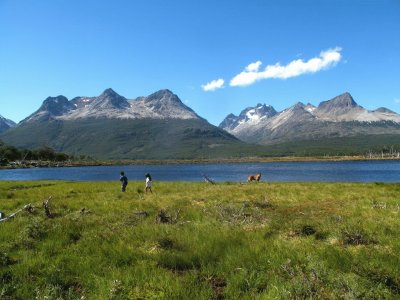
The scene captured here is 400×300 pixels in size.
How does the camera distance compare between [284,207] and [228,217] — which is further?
[284,207]

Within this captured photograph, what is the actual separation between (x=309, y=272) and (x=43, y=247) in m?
9.14

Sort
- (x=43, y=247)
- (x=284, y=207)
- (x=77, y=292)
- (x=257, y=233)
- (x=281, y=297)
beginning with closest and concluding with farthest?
(x=281, y=297), (x=77, y=292), (x=43, y=247), (x=257, y=233), (x=284, y=207)

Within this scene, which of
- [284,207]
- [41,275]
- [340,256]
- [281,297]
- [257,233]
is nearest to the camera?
[281,297]

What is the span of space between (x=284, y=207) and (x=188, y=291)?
633 inches

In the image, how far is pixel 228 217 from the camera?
1922cm

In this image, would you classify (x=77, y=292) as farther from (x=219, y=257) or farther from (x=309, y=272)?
(x=309, y=272)

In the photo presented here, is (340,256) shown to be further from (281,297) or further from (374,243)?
(281,297)

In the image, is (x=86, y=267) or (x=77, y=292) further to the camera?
(x=86, y=267)

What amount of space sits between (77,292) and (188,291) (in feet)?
9.88

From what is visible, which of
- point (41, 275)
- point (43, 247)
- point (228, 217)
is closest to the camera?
point (41, 275)

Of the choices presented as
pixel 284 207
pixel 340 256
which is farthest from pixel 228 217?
pixel 340 256

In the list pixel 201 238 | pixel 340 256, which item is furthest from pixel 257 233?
pixel 340 256

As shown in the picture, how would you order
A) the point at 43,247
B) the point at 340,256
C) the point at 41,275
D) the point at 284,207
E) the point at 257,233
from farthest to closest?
the point at 284,207 < the point at 257,233 < the point at 43,247 < the point at 340,256 < the point at 41,275

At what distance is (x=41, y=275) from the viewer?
1084 cm
